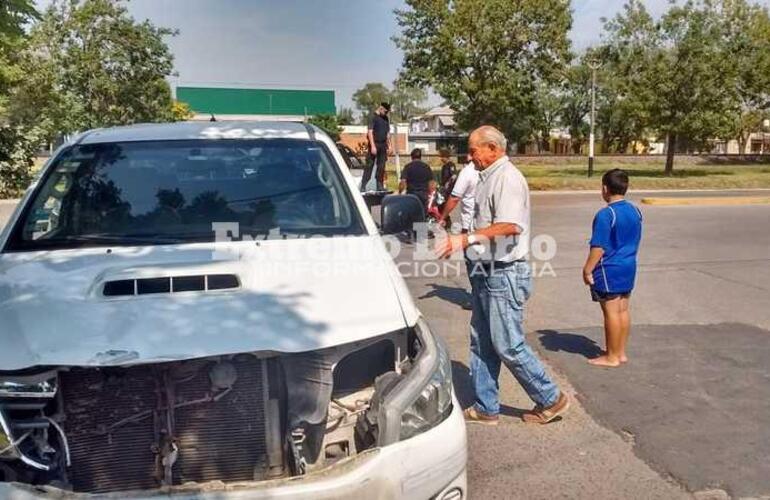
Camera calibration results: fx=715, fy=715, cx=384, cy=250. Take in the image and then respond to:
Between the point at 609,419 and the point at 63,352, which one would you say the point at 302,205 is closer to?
the point at 63,352

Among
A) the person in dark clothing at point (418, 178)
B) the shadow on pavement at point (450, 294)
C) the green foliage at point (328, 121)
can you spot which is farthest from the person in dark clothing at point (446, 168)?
the green foliage at point (328, 121)

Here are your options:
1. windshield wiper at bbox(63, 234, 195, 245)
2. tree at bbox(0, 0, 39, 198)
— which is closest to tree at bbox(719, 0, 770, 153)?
tree at bbox(0, 0, 39, 198)

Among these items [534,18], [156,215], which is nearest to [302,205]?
[156,215]

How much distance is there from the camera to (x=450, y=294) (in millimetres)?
8008

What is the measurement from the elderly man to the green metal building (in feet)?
Answer: 166

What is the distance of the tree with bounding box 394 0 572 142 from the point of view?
88.5 feet

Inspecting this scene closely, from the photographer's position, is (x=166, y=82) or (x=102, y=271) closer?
(x=102, y=271)

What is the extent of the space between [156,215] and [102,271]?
28.4 inches

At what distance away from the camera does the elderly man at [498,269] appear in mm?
3957

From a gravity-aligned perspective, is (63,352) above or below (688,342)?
above

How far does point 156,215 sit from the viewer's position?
11.9 feet

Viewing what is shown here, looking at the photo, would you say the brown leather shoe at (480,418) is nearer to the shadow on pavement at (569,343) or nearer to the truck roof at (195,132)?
the shadow on pavement at (569,343)

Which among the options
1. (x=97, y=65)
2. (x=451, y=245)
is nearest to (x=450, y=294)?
(x=451, y=245)

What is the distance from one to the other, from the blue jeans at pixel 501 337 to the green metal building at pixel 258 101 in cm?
5081
